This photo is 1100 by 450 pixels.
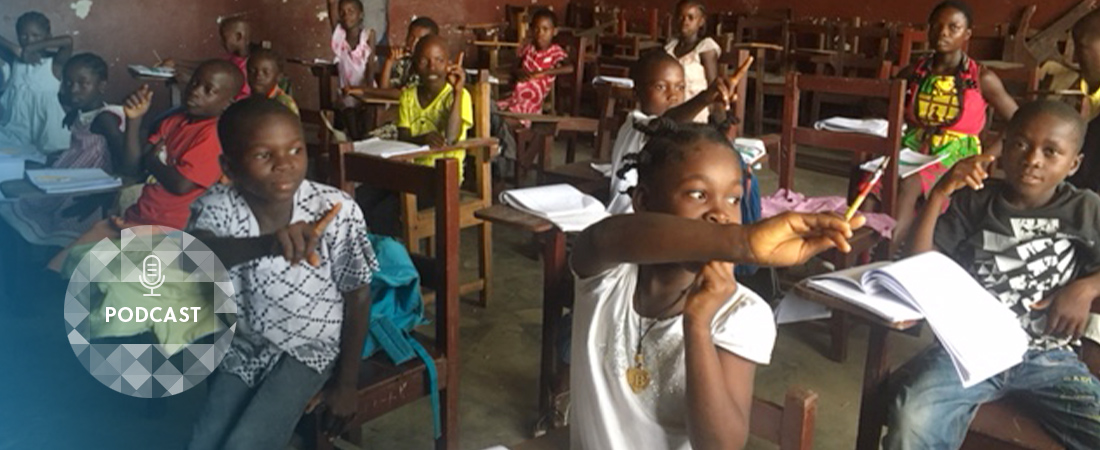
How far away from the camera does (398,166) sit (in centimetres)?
176

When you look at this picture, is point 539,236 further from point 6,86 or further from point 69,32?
point 69,32

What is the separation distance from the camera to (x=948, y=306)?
Result: 141 cm

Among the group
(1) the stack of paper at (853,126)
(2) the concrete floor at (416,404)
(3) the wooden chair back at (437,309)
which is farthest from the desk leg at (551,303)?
(1) the stack of paper at (853,126)

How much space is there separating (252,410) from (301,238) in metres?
0.29

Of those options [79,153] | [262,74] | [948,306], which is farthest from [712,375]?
[262,74]

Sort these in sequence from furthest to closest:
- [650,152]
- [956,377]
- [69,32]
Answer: [69,32] → [956,377] → [650,152]

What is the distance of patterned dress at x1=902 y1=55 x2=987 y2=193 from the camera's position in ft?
9.21

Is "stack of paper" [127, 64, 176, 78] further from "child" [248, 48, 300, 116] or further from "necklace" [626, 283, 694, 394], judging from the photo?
"necklace" [626, 283, 694, 394]

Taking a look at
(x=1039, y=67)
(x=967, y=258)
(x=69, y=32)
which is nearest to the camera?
(x=967, y=258)

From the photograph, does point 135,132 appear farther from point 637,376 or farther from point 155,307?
point 637,376

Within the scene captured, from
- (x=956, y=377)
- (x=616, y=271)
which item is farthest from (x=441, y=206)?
(x=956, y=377)

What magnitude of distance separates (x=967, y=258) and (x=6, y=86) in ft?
10.7

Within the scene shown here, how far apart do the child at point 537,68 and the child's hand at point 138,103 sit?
230 cm

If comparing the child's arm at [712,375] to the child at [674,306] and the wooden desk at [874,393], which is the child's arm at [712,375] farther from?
the wooden desk at [874,393]
